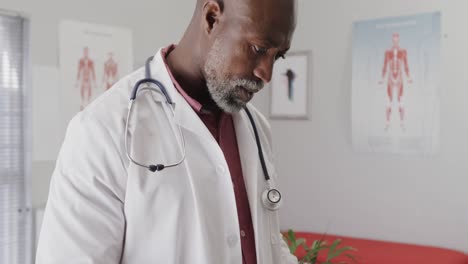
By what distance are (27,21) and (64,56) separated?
214 millimetres

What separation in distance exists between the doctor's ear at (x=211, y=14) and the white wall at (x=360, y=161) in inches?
69.4

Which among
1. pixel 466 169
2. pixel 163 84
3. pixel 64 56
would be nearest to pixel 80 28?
pixel 64 56

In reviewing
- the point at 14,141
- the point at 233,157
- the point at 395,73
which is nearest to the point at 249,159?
the point at 233,157

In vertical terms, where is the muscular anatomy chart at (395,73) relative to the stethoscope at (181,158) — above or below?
above

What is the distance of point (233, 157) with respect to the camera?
1.18 meters

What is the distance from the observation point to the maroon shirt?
1.11 meters

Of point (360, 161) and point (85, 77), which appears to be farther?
point (360, 161)

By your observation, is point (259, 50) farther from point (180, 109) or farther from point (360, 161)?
point (360, 161)

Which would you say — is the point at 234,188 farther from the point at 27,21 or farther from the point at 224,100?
the point at 27,21

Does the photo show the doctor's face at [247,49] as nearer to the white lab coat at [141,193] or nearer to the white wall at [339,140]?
the white lab coat at [141,193]

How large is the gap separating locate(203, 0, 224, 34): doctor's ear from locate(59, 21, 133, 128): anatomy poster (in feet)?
4.87

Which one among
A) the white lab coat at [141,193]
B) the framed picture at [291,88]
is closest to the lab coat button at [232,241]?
the white lab coat at [141,193]

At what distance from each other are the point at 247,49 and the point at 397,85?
69.4 inches

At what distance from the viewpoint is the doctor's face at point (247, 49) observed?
1.02m
